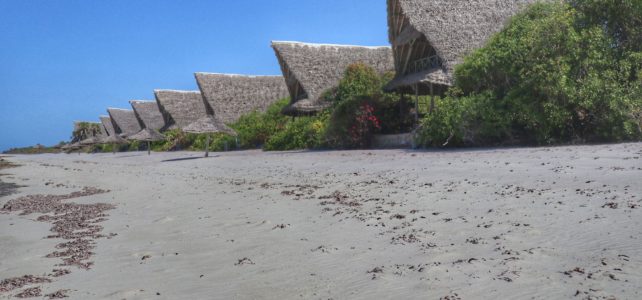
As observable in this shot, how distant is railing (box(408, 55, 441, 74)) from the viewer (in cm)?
1705

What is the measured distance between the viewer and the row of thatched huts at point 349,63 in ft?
55.1

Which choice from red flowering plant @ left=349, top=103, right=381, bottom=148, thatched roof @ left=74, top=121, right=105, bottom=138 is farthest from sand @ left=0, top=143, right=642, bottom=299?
thatched roof @ left=74, top=121, right=105, bottom=138

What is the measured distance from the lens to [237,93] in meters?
33.6

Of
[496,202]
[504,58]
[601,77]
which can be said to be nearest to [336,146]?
[504,58]

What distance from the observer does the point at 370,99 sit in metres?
18.7

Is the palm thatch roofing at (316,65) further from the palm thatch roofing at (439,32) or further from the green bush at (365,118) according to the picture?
the palm thatch roofing at (439,32)

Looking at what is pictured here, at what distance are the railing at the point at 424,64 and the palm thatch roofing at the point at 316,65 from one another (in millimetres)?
5368

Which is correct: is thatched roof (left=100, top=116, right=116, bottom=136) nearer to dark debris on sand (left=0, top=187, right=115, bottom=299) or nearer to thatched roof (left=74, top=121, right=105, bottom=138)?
thatched roof (left=74, top=121, right=105, bottom=138)

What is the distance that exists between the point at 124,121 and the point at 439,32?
36.6 m

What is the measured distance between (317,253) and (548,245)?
5.17ft

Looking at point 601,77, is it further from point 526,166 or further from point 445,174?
point 445,174

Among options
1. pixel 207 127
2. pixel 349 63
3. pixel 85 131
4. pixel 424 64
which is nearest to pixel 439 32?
pixel 424 64

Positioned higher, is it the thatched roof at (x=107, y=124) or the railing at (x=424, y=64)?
the railing at (x=424, y=64)

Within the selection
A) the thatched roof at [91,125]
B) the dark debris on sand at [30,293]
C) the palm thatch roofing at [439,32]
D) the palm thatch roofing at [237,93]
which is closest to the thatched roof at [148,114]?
the palm thatch roofing at [237,93]
